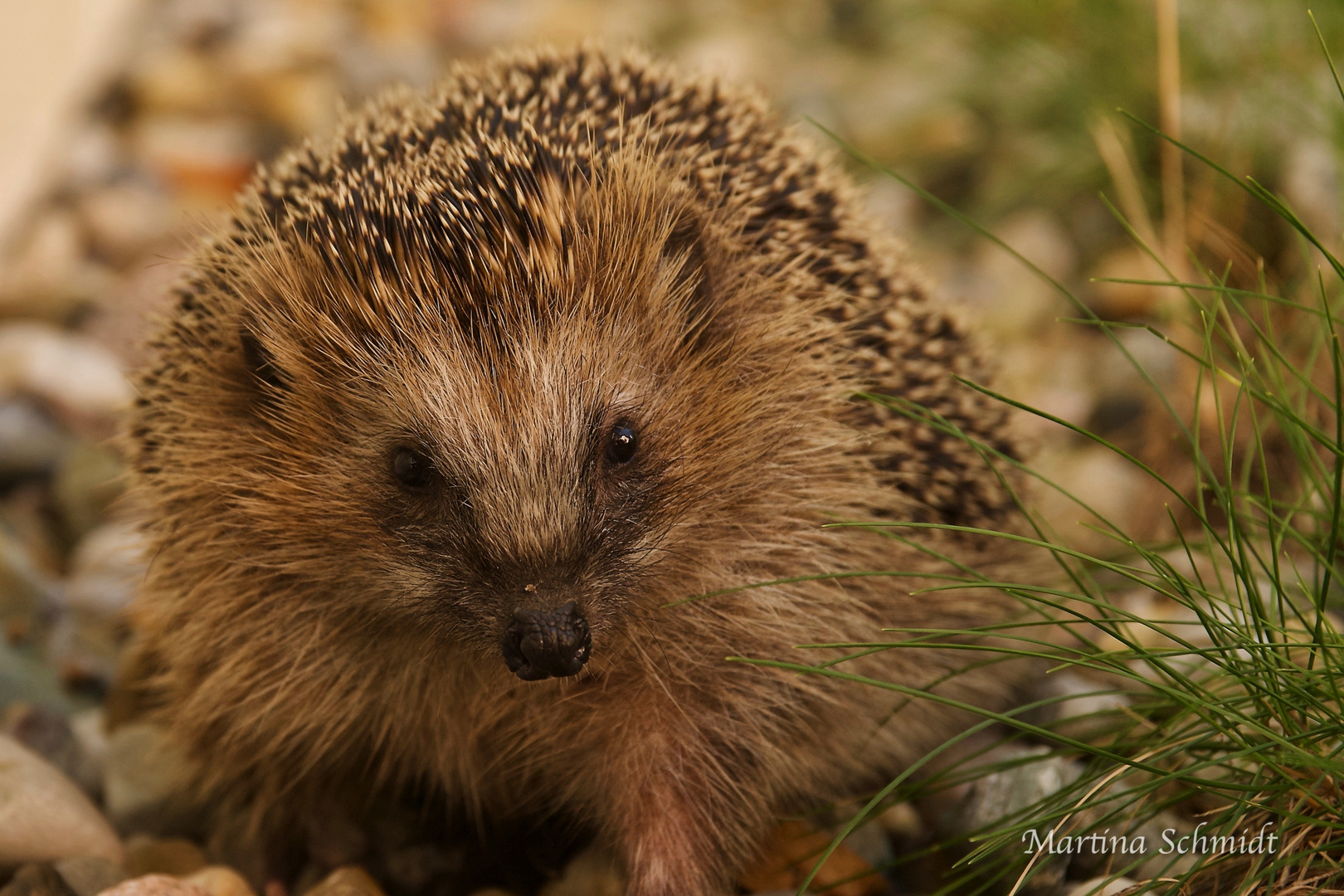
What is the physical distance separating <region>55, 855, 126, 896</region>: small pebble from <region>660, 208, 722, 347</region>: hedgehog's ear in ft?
3.92

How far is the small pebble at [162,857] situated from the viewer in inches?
78.7

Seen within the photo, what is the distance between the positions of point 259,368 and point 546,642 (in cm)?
67

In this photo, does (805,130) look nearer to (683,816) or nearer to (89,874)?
A: (683,816)

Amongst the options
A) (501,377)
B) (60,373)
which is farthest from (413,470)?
(60,373)

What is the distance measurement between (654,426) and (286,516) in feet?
1.83

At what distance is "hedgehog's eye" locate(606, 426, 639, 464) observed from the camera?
1.68 meters

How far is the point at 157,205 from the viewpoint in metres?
4.06

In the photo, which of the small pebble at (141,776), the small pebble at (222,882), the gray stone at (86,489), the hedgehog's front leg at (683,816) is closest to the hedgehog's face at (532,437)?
the hedgehog's front leg at (683,816)

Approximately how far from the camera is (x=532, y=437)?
160cm

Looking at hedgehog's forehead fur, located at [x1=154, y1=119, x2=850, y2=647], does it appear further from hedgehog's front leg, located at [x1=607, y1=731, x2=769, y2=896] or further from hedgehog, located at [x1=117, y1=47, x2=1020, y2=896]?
hedgehog's front leg, located at [x1=607, y1=731, x2=769, y2=896]

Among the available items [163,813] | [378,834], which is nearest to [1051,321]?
[378,834]

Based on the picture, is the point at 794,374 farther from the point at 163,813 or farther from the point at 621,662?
the point at 163,813

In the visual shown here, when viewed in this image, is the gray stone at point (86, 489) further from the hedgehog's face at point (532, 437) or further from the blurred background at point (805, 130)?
the hedgehog's face at point (532, 437)

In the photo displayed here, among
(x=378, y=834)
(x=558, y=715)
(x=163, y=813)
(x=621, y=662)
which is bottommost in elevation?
(x=163, y=813)
